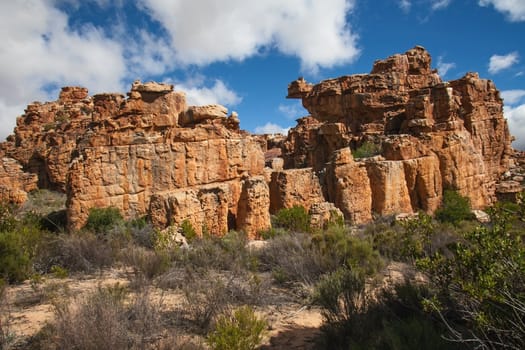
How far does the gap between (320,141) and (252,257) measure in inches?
615

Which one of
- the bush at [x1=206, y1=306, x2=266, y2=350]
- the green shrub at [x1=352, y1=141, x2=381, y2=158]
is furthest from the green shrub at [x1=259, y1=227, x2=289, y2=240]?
the green shrub at [x1=352, y1=141, x2=381, y2=158]

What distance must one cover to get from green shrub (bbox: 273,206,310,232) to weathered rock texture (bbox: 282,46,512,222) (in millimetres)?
925

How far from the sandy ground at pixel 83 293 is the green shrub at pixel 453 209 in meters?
10.5

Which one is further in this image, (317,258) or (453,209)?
(453,209)

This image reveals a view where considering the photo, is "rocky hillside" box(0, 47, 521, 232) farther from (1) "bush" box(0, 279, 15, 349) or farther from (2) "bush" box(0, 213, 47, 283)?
(1) "bush" box(0, 279, 15, 349)

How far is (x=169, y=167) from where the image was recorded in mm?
12336

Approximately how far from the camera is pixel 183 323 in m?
4.88

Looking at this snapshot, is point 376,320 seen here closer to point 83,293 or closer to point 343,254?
point 343,254

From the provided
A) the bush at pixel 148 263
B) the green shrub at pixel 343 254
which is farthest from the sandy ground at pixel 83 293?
the green shrub at pixel 343 254

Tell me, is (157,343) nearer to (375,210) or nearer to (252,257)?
(252,257)

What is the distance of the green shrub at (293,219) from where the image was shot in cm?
1144

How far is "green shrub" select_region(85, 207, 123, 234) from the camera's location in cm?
1073

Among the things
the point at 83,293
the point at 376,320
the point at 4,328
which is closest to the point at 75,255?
the point at 83,293

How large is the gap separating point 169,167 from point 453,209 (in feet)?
38.4
